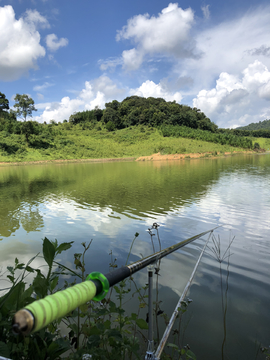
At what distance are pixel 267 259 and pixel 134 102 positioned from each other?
98854 millimetres

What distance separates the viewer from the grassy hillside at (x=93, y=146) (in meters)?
49.3

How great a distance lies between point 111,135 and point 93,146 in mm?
12605

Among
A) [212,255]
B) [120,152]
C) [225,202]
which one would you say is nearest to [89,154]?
[120,152]

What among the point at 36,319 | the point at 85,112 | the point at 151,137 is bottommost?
the point at 36,319

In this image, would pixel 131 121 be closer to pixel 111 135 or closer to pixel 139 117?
pixel 139 117

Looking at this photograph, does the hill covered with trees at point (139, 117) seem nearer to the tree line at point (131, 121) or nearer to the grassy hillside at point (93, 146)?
the tree line at point (131, 121)

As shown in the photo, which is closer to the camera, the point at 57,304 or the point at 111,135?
the point at 57,304

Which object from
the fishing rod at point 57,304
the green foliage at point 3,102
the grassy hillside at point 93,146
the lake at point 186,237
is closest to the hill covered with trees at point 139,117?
the grassy hillside at point 93,146

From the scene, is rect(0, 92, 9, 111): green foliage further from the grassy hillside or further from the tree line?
the grassy hillside

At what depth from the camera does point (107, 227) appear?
659 centimetres

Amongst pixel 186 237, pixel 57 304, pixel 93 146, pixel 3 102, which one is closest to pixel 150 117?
pixel 93 146

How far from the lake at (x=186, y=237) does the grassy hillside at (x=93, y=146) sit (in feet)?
135

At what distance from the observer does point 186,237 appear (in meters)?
5.60

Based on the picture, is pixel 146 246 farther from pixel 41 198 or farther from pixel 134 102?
pixel 134 102
